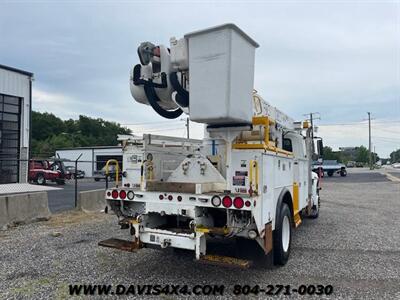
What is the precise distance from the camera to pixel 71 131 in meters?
89.8

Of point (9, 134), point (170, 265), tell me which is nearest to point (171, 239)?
point (170, 265)

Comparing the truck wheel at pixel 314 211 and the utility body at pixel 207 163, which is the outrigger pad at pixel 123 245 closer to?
the utility body at pixel 207 163

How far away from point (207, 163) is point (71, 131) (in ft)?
296

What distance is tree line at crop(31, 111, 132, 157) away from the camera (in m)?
72.9

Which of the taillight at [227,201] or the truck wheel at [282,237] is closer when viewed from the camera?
the taillight at [227,201]

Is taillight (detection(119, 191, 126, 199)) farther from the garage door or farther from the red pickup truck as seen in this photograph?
the red pickup truck

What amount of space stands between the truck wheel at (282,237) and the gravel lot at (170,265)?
178 mm

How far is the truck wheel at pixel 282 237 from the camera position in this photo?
18.0 ft

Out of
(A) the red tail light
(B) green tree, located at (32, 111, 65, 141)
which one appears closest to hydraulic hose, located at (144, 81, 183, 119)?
(A) the red tail light

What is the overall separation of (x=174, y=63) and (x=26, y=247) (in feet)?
15.1

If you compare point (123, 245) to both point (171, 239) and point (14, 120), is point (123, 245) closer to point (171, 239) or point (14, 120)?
point (171, 239)

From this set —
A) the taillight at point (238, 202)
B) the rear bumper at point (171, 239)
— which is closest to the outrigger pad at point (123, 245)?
the rear bumper at point (171, 239)

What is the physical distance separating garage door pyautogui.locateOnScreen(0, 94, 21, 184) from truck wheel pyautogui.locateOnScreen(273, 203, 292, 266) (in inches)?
618

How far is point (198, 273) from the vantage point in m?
5.43
